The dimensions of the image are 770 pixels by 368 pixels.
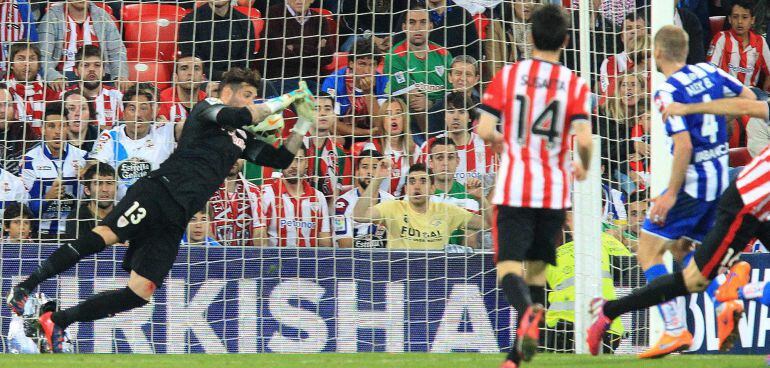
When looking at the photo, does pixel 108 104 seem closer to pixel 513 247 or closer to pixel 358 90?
pixel 358 90

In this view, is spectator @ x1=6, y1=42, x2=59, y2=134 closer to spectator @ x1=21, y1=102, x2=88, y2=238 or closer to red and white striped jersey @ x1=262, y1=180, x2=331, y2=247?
spectator @ x1=21, y1=102, x2=88, y2=238

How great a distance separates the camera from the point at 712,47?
13.0m

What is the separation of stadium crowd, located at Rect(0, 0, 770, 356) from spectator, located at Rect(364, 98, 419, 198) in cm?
2

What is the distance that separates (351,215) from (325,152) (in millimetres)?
620

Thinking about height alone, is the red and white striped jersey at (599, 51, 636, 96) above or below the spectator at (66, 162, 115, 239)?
above

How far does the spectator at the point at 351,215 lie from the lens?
10.5m

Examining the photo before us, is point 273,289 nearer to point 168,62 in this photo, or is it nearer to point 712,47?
point 168,62

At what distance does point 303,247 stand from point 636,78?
9.37 ft

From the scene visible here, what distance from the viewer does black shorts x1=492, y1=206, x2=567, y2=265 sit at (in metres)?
6.23

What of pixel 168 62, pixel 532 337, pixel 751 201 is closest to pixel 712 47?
pixel 168 62

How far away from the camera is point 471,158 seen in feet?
34.4

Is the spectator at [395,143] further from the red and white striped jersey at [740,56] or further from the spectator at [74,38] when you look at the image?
the red and white striped jersey at [740,56]

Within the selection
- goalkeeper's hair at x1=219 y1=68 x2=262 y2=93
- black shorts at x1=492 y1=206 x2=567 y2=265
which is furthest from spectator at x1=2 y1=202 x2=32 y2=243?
black shorts at x1=492 y1=206 x2=567 y2=265

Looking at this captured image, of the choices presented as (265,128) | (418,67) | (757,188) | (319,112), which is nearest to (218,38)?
(319,112)
